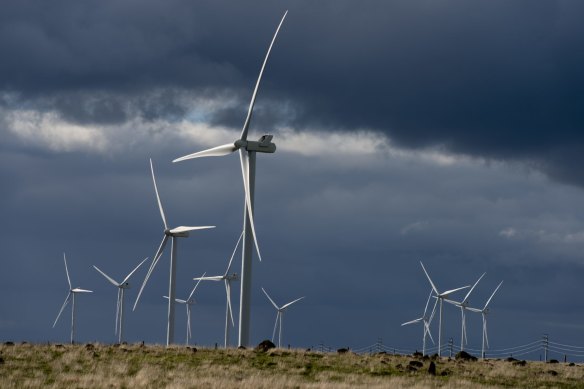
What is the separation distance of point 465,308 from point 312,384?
291ft

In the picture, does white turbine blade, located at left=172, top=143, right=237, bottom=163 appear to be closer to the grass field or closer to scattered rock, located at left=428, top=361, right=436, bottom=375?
the grass field

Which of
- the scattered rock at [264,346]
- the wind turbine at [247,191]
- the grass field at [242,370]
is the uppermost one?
the wind turbine at [247,191]

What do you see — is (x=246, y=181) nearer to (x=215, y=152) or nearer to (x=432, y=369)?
(x=215, y=152)

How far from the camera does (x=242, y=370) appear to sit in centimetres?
Result: 5472

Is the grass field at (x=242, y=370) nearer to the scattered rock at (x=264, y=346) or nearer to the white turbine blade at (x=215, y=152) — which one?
the scattered rock at (x=264, y=346)

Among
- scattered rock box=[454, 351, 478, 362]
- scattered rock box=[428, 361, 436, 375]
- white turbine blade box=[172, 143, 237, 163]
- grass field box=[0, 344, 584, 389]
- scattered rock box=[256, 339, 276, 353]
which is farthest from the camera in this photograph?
white turbine blade box=[172, 143, 237, 163]

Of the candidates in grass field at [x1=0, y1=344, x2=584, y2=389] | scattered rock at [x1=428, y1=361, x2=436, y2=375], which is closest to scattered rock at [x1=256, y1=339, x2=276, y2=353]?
grass field at [x1=0, y1=344, x2=584, y2=389]

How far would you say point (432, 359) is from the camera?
209ft

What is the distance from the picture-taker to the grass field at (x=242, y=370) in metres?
49.6

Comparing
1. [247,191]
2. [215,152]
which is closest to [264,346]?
[247,191]

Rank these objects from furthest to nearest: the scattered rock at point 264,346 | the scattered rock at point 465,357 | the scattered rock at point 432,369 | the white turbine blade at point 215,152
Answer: the white turbine blade at point 215,152 → the scattered rock at point 465,357 → the scattered rock at point 264,346 → the scattered rock at point 432,369

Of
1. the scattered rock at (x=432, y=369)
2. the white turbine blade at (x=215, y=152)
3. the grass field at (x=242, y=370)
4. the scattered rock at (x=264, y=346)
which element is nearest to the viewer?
the grass field at (x=242, y=370)

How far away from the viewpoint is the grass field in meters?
49.6

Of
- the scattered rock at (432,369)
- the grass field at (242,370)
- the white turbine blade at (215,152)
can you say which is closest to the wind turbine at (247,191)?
the white turbine blade at (215,152)
